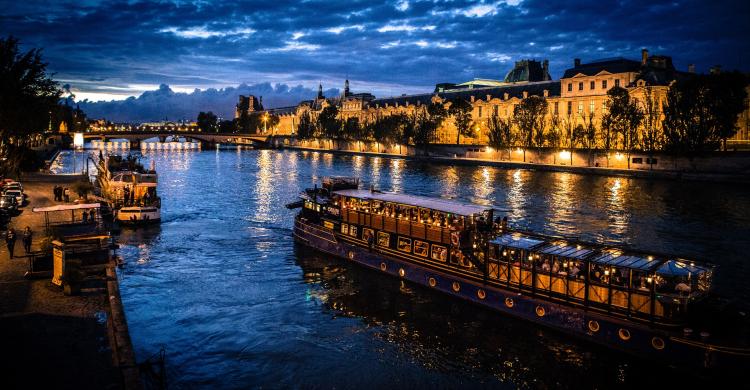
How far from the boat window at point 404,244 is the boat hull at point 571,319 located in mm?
732

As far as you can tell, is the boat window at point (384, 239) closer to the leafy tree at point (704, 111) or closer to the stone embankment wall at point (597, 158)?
the stone embankment wall at point (597, 158)

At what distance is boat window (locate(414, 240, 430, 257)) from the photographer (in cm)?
3030

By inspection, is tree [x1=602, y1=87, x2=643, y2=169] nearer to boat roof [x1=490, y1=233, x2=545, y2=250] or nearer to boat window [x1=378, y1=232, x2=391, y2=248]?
boat window [x1=378, y1=232, x2=391, y2=248]

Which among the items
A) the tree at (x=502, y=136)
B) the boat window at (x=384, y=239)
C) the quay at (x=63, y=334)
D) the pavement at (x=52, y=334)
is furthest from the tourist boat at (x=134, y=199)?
the tree at (x=502, y=136)

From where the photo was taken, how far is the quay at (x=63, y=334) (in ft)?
50.6

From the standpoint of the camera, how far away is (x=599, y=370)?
2114 centimetres

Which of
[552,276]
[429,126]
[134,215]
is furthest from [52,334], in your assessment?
[429,126]

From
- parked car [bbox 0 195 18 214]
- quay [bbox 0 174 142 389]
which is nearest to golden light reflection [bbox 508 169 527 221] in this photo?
quay [bbox 0 174 142 389]

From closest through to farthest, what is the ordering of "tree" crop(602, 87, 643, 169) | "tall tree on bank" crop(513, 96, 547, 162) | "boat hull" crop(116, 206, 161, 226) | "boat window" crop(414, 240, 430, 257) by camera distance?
"boat window" crop(414, 240, 430, 257) → "boat hull" crop(116, 206, 161, 226) → "tree" crop(602, 87, 643, 169) → "tall tree on bank" crop(513, 96, 547, 162)

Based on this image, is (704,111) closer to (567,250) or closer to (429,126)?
(429,126)

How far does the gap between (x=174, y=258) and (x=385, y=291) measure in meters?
14.9

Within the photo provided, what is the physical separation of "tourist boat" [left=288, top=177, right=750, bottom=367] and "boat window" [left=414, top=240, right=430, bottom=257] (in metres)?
0.06

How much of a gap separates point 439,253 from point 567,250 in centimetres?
690

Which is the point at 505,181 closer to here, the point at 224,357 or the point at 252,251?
the point at 252,251
